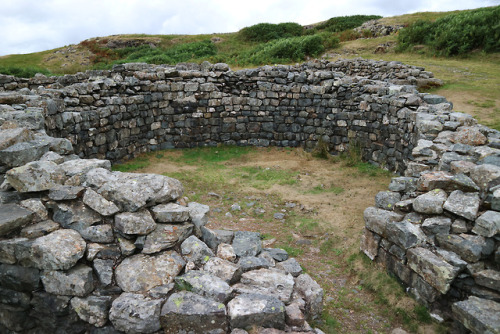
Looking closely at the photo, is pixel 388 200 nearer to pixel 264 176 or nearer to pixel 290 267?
pixel 290 267

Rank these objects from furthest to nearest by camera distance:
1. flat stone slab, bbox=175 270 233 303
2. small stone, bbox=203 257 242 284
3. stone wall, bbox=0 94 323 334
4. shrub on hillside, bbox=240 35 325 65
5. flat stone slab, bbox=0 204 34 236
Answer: shrub on hillside, bbox=240 35 325 65 → small stone, bbox=203 257 242 284 → flat stone slab, bbox=0 204 34 236 → flat stone slab, bbox=175 270 233 303 → stone wall, bbox=0 94 323 334

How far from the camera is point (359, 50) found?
24.8 meters

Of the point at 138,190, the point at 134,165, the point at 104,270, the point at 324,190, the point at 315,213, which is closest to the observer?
the point at 104,270

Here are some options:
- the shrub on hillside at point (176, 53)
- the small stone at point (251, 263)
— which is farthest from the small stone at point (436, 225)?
the shrub on hillside at point (176, 53)

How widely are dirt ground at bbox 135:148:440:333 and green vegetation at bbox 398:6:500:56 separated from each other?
13961 mm

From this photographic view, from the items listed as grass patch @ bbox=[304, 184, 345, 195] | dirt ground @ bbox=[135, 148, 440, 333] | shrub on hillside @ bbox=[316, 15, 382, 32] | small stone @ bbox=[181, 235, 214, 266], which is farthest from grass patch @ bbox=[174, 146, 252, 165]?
shrub on hillside @ bbox=[316, 15, 382, 32]

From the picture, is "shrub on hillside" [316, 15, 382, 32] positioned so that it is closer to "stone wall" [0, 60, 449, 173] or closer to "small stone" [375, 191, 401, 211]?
"stone wall" [0, 60, 449, 173]

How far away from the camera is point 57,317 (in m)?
3.87

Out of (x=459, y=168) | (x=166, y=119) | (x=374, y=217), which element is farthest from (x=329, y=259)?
(x=166, y=119)

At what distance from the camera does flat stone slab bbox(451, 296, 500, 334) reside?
3.92 meters

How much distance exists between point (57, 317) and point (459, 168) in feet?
20.7

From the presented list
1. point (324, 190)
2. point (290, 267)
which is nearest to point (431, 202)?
point (290, 267)

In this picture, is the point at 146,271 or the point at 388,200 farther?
the point at 388,200

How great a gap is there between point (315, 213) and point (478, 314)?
4.57 meters
